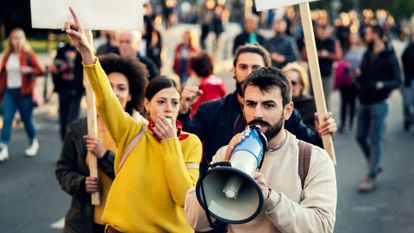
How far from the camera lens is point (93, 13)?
16.2ft

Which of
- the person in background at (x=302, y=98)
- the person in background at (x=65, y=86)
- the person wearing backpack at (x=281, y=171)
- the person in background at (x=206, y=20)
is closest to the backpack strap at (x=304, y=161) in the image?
the person wearing backpack at (x=281, y=171)

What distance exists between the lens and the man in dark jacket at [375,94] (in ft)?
34.4

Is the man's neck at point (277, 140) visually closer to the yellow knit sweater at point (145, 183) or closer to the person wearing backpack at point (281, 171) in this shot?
the person wearing backpack at point (281, 171)

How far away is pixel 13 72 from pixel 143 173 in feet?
24.6

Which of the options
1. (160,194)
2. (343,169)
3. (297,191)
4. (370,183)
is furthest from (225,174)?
(343,169)

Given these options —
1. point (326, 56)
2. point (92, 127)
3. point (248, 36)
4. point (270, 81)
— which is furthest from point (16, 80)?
point (270, 81)

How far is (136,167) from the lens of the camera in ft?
15.0

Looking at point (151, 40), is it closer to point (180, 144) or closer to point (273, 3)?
point (273, 3)

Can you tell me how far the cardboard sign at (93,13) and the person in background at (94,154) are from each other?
1.77 feet

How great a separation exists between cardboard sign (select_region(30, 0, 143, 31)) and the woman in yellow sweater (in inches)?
14.0

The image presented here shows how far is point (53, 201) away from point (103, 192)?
431 cm

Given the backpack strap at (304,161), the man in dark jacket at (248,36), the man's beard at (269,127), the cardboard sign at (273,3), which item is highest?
the cardboard sign at (273,3)

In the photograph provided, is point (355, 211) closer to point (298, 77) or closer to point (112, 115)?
point (298, 77)

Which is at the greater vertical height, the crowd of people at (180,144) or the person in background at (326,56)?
the crowd of people at (180,144)
